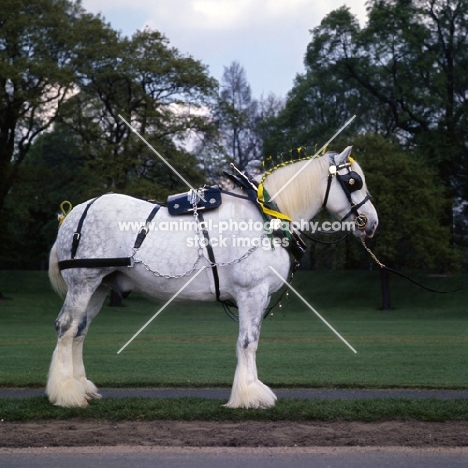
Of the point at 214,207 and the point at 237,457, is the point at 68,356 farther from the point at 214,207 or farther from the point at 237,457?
the point at 237,457

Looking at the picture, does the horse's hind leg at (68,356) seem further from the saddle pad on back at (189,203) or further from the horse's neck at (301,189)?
the horse's neck at (301,189)

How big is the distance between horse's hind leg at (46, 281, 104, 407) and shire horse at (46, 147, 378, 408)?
0.04 ft

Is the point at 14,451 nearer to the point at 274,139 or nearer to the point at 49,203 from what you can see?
the point at 49,203

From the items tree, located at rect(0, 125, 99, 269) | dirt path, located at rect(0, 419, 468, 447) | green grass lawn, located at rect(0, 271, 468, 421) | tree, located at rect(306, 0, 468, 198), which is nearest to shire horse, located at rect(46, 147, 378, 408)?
green grass lawn, located at rect(0, 271, 468, 421)

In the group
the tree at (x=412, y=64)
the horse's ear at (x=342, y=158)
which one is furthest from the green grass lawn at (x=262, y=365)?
the tree at (x=412, y=64)

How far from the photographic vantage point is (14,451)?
→ 7617mm

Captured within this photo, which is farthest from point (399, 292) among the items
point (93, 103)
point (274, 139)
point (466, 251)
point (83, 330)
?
point (83, 330)

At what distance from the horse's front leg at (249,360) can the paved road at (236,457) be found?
1.56 meters

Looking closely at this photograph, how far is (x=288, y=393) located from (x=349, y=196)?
3.55 meters

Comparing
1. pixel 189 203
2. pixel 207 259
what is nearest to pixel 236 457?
pixel 207 259

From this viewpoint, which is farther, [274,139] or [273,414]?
[274,139]

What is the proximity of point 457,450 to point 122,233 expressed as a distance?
4692mm

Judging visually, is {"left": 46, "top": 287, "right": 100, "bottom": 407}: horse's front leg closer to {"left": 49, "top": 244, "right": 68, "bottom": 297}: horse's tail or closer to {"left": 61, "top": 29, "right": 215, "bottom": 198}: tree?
{"left": 49, "top": 244, "right": 68, "bottom": 297}: horse's tail

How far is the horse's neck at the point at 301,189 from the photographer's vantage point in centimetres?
993
